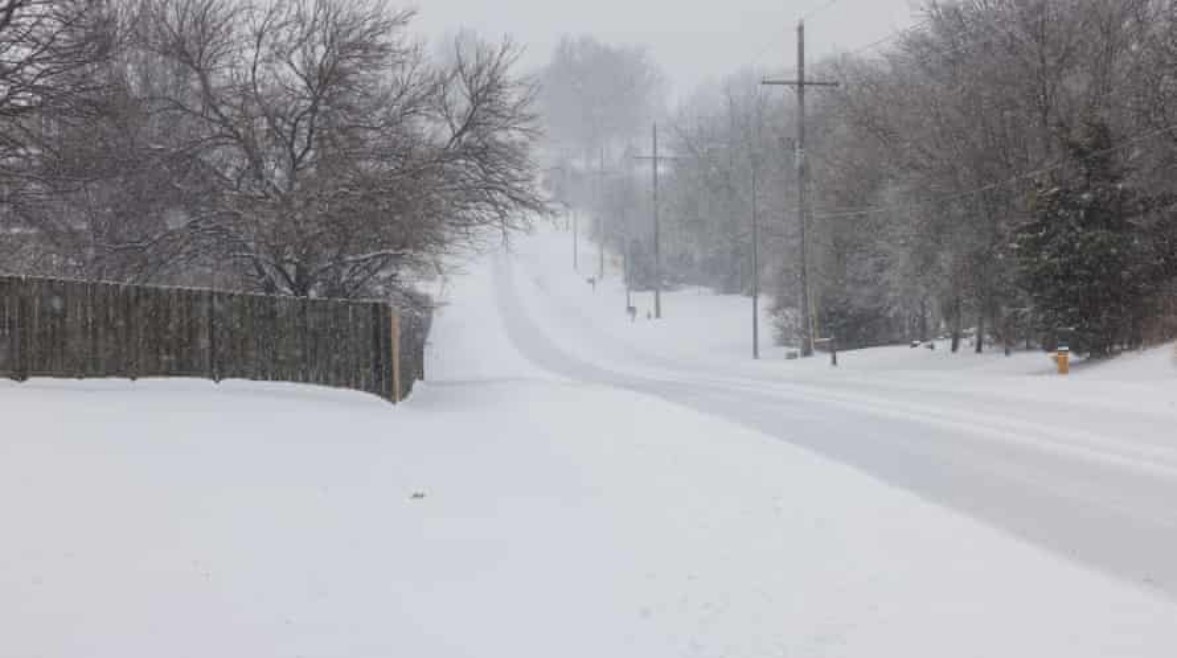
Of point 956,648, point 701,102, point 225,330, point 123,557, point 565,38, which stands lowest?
point 956,648

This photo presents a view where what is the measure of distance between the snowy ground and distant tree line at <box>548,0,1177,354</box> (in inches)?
450

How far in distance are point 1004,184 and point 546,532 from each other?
2799 centimetres

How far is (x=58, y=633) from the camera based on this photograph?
Result: 5.21m

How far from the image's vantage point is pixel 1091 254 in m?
25.2

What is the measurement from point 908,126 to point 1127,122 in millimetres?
7287

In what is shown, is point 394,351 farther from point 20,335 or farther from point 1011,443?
point 1011,443

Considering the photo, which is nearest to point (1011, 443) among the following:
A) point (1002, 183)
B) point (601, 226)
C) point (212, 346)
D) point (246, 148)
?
point (212, 346)

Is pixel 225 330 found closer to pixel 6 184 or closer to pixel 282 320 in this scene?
pixel 282 320

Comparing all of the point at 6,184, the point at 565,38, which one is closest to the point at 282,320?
the point at 6,184

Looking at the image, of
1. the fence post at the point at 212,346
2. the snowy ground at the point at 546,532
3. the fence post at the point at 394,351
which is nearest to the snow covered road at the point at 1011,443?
the snowy ground at the point at 546,532

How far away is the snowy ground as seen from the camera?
Answer: 19.0 feet

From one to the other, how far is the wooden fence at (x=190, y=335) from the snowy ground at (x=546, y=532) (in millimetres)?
510

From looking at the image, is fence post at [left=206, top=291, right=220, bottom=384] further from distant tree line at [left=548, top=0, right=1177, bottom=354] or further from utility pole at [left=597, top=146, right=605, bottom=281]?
utility pole at [left=597, top=146, right=605, bottom=281]

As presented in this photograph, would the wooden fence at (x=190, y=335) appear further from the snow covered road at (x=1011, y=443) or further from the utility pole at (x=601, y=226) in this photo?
the utility pole at (x=601, y=226)
